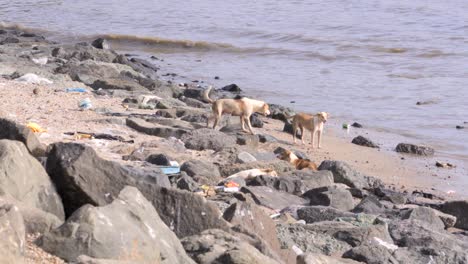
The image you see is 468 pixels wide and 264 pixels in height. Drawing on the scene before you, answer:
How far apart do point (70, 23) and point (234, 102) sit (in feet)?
68.5

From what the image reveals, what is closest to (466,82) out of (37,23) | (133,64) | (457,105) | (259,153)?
(457,105)

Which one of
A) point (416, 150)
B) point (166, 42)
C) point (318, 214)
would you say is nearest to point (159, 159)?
point (318, 214)

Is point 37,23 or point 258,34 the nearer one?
point 258,34

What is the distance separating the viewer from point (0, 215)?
426cm

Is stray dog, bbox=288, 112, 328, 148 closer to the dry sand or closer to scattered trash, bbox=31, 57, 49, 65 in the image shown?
the dry sand

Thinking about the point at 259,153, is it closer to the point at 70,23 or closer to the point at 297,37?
the point at 297,37

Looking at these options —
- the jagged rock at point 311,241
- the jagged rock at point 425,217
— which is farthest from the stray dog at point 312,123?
the jagged rock at point 311,241

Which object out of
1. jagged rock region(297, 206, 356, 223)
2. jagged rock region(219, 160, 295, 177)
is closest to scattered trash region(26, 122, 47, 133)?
jagged rock region(219, 160, 295, 177)

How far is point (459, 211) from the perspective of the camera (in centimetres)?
939

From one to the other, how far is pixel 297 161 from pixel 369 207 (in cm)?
232

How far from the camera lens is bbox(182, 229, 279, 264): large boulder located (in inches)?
189

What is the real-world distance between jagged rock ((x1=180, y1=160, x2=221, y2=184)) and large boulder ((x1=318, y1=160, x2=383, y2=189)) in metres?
1.73

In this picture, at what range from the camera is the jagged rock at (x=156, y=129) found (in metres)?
11.9

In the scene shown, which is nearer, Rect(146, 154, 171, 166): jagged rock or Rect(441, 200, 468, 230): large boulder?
Rect(441, 200, 468, 230): large boulder
